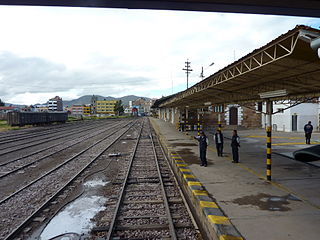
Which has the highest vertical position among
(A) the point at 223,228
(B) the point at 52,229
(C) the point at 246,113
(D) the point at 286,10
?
(D) the point at 286,10

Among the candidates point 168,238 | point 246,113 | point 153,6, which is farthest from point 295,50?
point 246,113

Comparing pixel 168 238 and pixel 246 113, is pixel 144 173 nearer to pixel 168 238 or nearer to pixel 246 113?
pixel 168 238

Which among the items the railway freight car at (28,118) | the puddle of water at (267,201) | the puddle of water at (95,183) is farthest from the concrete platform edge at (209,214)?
the railway freight car at (28,118)

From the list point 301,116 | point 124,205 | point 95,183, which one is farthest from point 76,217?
point 301,116

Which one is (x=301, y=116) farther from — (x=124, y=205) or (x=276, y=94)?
(x=124, y=205)

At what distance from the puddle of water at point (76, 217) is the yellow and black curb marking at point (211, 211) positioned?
264cm

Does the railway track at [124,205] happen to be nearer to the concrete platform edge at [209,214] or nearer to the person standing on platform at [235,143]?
the concrete platform edge at [209,214]

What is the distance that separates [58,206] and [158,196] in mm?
2919

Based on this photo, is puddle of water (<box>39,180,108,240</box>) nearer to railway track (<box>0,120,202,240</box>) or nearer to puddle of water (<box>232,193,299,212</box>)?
railway track (<box>0,120,202,240</box>)

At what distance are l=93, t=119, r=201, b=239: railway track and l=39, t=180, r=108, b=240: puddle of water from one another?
1.32 feet

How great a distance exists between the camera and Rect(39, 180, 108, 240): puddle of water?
16.6 ft

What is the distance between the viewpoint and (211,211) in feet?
16.4

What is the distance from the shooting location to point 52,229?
16.9 feet

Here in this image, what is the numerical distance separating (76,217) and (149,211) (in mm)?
1862
